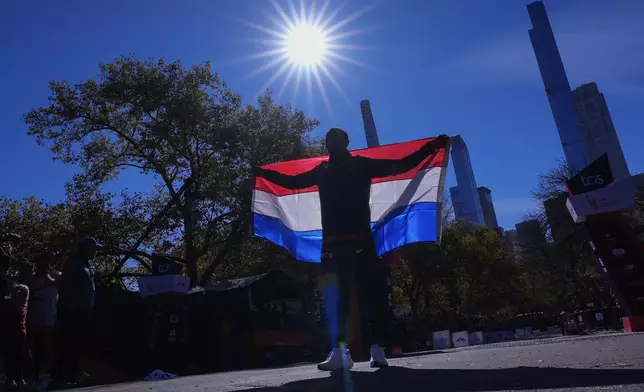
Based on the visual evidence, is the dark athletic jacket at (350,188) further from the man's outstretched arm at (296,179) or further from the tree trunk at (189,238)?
the tree trunk at (189,238)

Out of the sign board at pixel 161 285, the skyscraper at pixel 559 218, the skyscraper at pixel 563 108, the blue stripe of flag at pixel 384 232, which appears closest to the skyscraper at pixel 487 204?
the skyscraper at pixel 563 108

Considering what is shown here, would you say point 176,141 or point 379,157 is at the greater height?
point 176,141

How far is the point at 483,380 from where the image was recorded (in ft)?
9.31

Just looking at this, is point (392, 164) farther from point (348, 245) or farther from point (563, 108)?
point (563, 108)

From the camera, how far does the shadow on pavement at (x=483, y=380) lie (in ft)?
7.77

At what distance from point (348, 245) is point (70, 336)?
12.2 ft

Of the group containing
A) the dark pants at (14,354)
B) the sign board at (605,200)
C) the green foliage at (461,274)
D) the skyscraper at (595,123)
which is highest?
the skyscraper at (595,123)

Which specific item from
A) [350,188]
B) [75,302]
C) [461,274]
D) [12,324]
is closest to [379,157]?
[350,188]

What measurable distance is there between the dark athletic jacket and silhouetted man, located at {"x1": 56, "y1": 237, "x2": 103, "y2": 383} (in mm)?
3171

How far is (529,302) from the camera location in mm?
51750

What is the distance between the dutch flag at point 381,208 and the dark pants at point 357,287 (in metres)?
1.28

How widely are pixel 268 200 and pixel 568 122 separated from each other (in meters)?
201

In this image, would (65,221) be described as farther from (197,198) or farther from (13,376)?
(13,376)

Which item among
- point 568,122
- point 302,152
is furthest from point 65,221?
point 568,122
